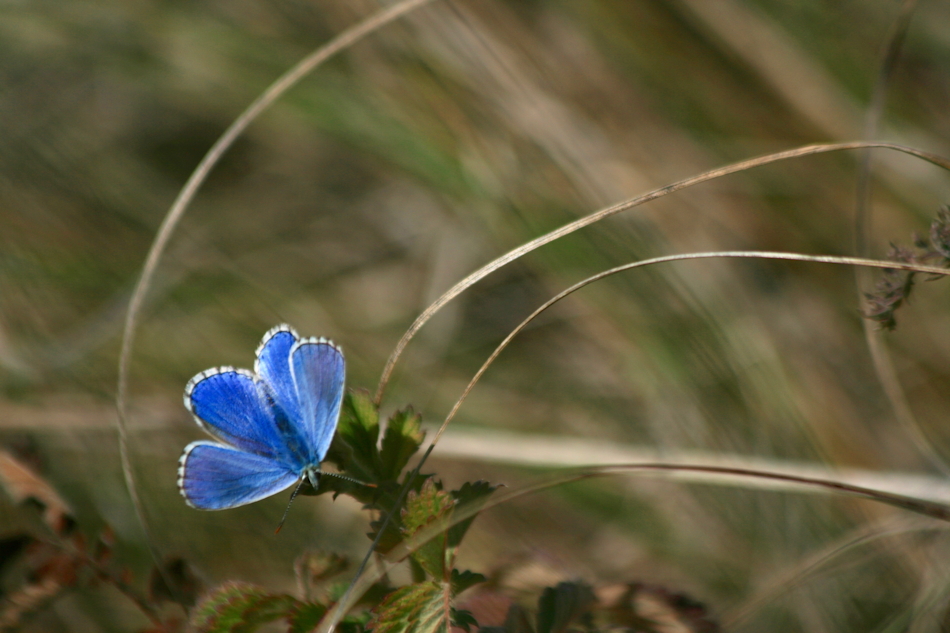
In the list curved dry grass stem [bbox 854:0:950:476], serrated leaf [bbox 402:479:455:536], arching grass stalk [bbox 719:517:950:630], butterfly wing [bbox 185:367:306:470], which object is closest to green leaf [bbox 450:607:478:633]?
serrated leaf [bbox 402:479:455:536]

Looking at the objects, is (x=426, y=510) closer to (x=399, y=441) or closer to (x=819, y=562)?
(x=399, y=441)

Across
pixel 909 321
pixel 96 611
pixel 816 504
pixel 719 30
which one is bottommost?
pixel 96 611

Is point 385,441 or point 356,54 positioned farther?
point 356,54

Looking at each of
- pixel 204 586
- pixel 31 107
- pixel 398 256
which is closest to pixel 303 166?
pixel 398 256

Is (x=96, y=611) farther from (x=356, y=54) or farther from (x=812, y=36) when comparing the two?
(x=812, y=36)

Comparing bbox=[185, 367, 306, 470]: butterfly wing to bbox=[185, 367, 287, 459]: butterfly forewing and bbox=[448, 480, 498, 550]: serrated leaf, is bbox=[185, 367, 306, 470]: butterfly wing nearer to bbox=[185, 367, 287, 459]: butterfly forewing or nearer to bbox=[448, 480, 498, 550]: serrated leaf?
bbox=[185, 367, 287, 459]: butterfly forewing

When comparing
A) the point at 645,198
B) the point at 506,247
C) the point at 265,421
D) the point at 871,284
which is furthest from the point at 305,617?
the point at 506,247

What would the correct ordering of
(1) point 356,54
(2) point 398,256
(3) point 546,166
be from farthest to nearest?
(2) point 398,256, (1) point 356,54, (3) point 546,166
